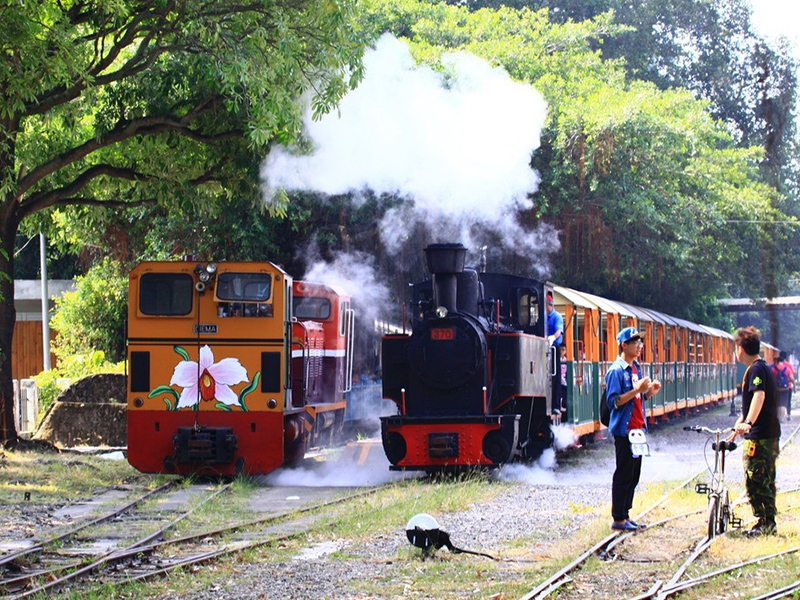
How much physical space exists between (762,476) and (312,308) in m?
9.42

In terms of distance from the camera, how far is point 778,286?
3891cm

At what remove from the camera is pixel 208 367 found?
13711mm

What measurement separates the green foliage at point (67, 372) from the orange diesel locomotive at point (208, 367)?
814 cm

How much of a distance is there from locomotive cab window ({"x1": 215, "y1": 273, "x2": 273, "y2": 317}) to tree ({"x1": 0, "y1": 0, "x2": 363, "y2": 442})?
1.61 m

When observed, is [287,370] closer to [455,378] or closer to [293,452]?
[293,452]

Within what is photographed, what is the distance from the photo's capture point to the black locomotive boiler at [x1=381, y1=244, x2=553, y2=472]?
12984mm

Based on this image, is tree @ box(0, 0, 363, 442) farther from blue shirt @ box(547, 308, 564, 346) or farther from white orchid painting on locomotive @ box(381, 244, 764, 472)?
blue shirt @ box(547, 308, 564, 346)

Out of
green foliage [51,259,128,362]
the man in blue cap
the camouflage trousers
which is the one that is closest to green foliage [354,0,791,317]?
green foliage [51,259,128,362]

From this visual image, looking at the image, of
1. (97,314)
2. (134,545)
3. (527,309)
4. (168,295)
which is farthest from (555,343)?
(97,314)

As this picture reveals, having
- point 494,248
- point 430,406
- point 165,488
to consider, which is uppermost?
point 494,248

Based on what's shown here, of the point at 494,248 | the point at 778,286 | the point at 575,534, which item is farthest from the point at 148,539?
the point at 778,286

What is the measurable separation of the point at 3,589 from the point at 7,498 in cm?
532

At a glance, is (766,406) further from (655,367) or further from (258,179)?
(655,367)

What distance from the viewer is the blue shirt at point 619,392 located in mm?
8914
